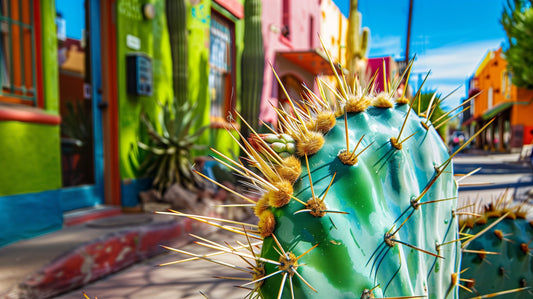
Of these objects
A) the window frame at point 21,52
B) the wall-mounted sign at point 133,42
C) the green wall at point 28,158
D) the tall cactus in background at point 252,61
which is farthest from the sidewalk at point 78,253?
the tall cactus in background at point 252,61

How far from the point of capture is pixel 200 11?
662 centimetres

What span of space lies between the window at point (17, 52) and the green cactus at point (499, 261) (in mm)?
3850

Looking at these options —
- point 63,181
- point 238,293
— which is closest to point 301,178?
point 238,293

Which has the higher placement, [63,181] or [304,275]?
[304,275]

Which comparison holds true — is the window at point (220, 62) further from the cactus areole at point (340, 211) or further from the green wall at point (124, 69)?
→ the cactus areole at point (340, 211)

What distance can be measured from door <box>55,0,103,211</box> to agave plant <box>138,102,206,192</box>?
61 cm

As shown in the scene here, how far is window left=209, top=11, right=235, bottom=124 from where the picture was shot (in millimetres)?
7230

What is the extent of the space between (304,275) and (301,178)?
0.19 metres

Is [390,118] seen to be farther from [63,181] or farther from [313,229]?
[63,181]

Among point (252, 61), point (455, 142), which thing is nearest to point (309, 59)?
point (252, 61)

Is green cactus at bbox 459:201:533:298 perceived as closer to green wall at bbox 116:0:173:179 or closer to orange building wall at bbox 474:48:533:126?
green wall at bbox 116:0:173:179

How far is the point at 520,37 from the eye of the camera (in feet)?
57.6

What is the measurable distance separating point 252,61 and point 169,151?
2.80 metres

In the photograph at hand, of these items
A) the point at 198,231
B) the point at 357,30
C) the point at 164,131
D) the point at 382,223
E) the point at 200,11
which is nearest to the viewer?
the point at 382,223
